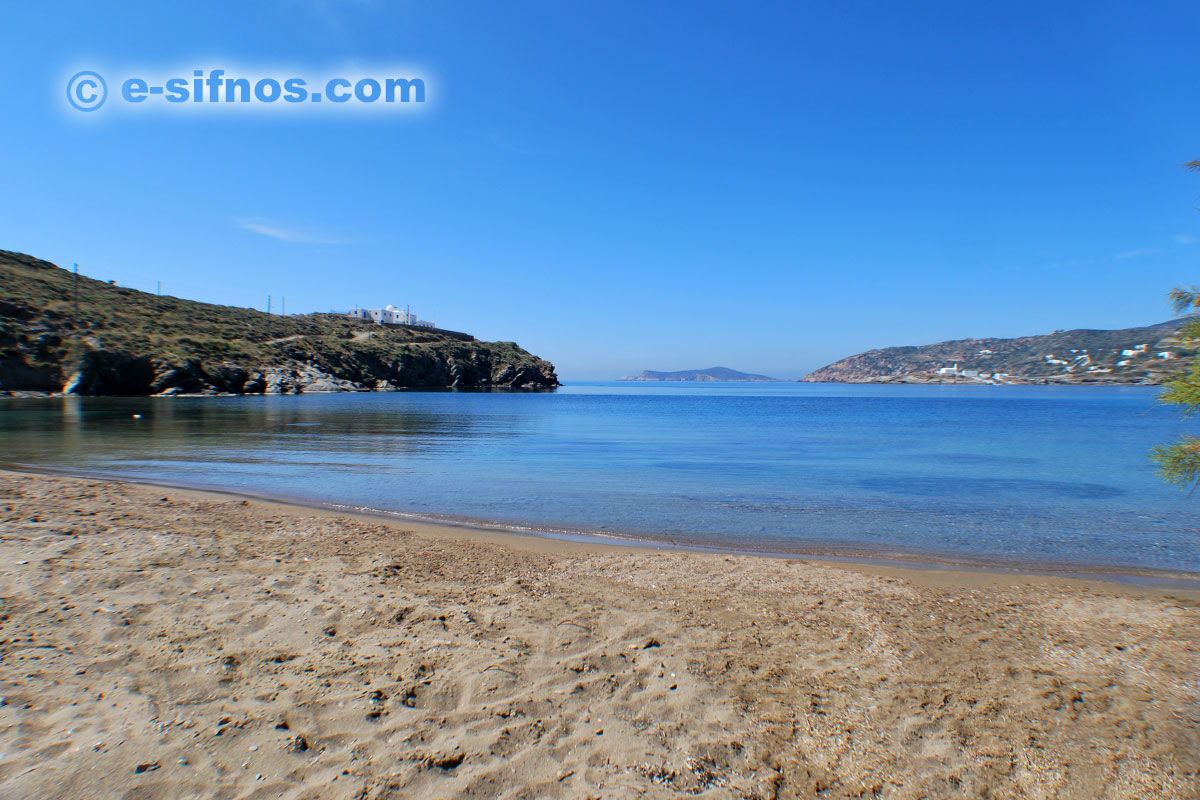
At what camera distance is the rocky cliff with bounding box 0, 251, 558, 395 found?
54062mm

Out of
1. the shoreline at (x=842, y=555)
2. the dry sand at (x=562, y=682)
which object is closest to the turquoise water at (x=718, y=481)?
the shoreline at (x=842, y=555)

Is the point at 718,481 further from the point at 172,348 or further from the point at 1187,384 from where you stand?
the point at 172,348

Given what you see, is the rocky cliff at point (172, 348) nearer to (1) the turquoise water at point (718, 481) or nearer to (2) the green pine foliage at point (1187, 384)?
(1) the turquoise water at point (718, 481)

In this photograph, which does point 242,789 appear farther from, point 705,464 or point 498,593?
point 705,464

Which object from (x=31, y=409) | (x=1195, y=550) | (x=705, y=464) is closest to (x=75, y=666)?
(x=1195, y=550)

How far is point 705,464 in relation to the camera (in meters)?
19.6

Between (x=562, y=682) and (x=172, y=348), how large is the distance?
75.9 metres

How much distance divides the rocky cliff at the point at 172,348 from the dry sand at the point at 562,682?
208ft

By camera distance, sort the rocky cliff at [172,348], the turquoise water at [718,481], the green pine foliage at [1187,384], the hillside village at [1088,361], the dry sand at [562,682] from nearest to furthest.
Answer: the dry sand at [562,682] → the green pine foliage at [1187,384] → the turquoise water at [718,481] → the rocky cliff at [172,348] → the hillside village at [1088,361]

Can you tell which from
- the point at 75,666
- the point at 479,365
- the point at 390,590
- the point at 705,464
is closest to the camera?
the point at 75,666

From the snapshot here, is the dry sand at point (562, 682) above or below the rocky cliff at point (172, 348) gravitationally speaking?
below

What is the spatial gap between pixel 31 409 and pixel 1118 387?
215908mm

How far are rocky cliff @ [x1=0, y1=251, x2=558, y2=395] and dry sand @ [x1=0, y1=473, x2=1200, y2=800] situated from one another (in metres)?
63.5

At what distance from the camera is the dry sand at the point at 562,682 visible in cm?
323
